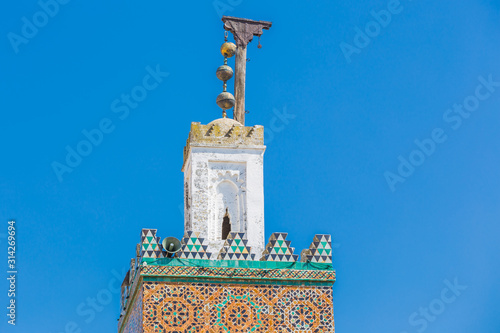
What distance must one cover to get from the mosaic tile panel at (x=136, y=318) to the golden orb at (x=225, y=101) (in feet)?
11.4

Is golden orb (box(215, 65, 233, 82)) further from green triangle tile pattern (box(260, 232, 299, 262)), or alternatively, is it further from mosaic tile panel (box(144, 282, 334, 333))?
mosaic tile panel (box(144, 282, 334, 333))

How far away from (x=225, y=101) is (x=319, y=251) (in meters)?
3.08

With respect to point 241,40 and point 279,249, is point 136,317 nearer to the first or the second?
point 279,249

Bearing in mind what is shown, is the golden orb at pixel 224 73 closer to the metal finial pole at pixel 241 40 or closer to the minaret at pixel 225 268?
the metal finial pole at pixel 241 40

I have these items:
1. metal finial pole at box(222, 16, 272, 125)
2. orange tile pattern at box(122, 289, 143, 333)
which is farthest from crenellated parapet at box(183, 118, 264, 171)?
→ orange tile pattern at box(122, 289, 143, 333)

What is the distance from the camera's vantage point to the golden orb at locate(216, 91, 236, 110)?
52.6 feet

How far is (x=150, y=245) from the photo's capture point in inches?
544

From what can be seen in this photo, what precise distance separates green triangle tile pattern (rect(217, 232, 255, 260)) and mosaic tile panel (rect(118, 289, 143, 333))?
1.20 meters

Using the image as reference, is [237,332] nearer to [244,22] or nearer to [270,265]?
[270,265]

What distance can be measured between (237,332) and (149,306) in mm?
1187

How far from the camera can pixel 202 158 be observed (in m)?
15.2

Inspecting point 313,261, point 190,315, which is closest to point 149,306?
point 190,315

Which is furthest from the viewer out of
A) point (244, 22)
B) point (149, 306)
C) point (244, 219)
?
point (244, 22)

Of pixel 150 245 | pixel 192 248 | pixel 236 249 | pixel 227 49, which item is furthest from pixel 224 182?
pixel 227 49
